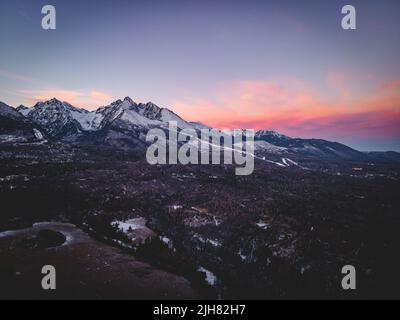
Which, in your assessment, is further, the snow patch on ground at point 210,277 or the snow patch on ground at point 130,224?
the snow patch on ground at point 130,224

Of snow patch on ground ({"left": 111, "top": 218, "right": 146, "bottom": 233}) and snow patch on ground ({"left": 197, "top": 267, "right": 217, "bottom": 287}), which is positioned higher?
snow patch on ground ({"left": 111, "top": 218, "right": 146, "bottom": 233})

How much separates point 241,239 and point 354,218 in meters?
41.6

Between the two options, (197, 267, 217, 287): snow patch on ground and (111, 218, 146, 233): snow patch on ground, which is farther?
(111, 218, 146, 233): snow patch on ground

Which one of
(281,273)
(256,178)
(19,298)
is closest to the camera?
(19,298)

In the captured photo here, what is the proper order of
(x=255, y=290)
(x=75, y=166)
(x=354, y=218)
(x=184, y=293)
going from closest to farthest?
(x=184, y=293), (x=255, y=290), (x=354, y=218), (x=75, y=166)

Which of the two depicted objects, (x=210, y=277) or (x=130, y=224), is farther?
(x=130, y=224)

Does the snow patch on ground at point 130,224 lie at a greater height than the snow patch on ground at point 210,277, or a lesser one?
greater

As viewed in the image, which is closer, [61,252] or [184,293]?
[184,293]

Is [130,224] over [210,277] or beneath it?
over

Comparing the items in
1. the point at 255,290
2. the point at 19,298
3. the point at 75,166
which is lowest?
the point at 255,290

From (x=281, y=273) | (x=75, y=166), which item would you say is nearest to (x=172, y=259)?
(x=281, y=273)

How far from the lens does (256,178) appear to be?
162 metres

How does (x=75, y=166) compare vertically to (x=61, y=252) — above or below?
above
